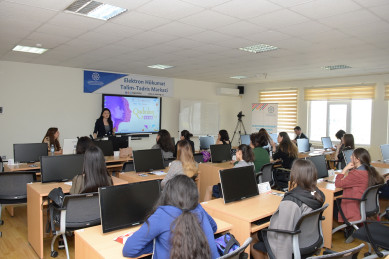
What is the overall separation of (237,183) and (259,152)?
6.76 feet

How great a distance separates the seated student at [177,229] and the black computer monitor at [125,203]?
1.29 ft

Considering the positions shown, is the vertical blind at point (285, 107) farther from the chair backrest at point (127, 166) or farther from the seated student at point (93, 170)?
the seated student at point (93, 170)

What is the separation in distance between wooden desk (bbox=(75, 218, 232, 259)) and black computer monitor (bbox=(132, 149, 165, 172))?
93.7 inches

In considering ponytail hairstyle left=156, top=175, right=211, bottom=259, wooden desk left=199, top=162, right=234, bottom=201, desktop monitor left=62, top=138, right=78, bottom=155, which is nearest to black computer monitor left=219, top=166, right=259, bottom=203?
ponytail hairstyle left=156, top=175, right=211, bottom=259

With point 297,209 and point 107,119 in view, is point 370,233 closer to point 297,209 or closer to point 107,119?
point 297,209

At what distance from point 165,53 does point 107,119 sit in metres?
2.60

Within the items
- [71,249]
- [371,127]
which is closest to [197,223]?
[71,249]

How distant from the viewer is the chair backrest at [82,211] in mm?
3004

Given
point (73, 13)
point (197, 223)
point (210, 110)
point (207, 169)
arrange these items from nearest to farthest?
1. point (197, 223)
2. point (73, 13)
3. point (207, 169)
4. point (210, 110)

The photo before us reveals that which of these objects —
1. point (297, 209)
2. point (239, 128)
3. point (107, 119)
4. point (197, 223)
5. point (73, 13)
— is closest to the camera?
point (197, 223)

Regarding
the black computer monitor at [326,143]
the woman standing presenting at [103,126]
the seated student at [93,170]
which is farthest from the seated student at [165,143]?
the black computer monitor at [326,143]

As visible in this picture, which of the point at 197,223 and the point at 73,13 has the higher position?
the point at 73,13

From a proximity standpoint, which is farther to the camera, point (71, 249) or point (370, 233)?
point (71, 249)

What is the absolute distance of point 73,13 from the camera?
3637 millimetres
